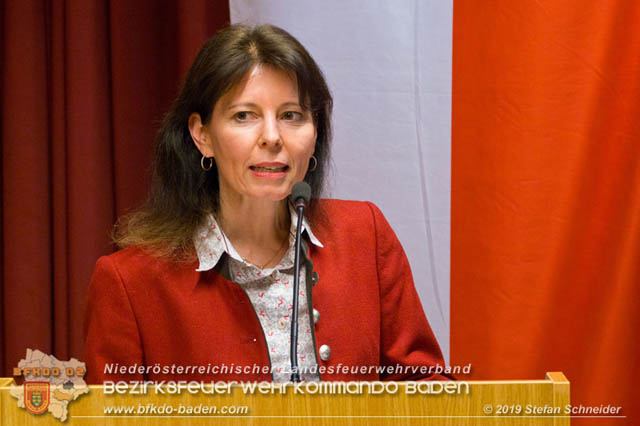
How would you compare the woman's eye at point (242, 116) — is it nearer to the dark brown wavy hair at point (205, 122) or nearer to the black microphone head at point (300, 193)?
the dark brown wavy hair at point (205, 122)

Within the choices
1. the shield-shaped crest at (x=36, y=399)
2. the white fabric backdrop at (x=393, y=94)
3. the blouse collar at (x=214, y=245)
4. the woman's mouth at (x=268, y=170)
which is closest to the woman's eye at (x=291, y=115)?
the woman's mouth at (x=268, y=170)

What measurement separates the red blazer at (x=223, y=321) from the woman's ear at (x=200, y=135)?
256mm

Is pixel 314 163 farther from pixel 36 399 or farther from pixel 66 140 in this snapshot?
pixel 36 399

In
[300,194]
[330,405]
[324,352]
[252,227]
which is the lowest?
[324,352]

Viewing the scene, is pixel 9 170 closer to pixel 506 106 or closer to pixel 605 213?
pixel 506 106

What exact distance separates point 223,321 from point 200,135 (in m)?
0.41

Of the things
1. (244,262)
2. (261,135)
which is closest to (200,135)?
(261,135)

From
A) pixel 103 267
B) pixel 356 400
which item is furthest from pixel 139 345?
pixel 356 400

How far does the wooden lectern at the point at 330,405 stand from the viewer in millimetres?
987

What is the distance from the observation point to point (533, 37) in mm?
2000

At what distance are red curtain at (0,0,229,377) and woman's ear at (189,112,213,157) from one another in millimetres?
546

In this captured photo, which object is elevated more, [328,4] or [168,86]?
[328,4]

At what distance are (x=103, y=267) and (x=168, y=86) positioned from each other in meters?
0.85

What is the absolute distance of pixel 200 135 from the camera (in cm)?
160
